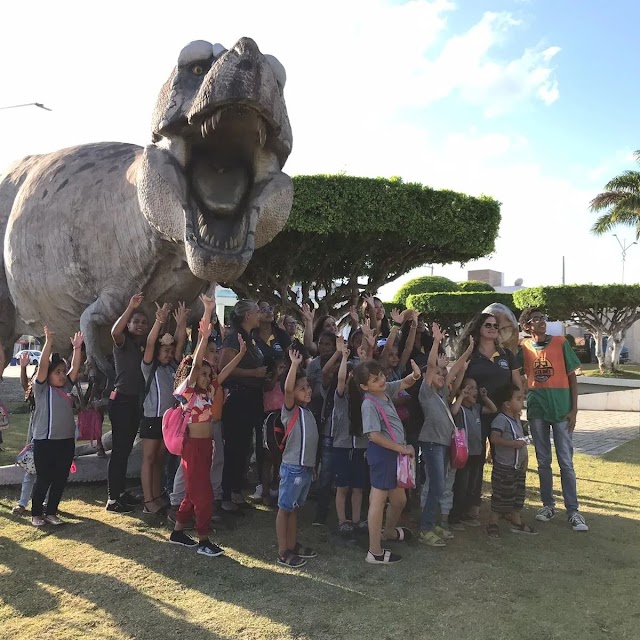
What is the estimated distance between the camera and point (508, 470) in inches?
173

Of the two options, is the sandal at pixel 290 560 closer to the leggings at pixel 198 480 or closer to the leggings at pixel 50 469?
the leggings at pixel 198 480

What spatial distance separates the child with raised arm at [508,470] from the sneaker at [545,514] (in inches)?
11.9

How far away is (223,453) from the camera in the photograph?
185 inches

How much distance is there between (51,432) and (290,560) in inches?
77.6

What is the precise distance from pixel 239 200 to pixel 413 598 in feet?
7.95

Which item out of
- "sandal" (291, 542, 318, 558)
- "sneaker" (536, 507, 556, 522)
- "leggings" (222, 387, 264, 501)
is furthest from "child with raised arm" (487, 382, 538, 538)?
"leggings" (222, 387, 264, 501)

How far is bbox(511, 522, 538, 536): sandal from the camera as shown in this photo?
14.6ft

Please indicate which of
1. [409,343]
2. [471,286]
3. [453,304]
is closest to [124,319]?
[409,343]

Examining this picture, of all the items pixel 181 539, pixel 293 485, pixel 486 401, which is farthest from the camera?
pixel 486 401

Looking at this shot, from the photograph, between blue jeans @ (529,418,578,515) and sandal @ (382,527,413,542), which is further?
blue jeans @ (529,418,578,515)

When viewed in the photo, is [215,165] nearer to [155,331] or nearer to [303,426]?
[155,331]

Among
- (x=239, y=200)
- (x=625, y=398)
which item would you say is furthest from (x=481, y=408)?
(x=625, y=398)

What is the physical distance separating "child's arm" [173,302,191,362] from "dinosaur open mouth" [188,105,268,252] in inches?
38.3

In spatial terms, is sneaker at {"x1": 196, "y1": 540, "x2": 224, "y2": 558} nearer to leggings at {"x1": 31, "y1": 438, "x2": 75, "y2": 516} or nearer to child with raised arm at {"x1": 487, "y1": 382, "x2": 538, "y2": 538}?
leggings at {"x1": 31, "y1": 438, "x2": 75, "y2": 516}
